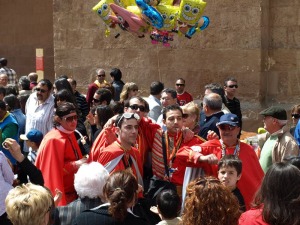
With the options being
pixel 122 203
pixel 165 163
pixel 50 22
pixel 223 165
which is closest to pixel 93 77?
pixel 50 22

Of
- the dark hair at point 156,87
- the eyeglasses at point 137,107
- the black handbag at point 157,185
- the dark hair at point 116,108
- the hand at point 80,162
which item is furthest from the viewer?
the dark hair at point 156,87

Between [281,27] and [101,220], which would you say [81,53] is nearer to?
[281,27]

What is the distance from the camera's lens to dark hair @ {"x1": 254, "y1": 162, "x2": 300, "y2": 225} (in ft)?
11.9

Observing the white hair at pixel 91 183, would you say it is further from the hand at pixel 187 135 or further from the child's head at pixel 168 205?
the hand at pixel 187 135

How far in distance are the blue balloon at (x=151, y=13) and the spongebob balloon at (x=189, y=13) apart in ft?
1.05

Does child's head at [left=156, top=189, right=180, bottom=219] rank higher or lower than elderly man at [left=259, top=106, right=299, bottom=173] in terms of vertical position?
lower

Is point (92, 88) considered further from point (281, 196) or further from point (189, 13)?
point (281, 196)

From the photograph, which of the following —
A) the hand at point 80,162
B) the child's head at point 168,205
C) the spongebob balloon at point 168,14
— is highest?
the spongebob balloon at point 168,14

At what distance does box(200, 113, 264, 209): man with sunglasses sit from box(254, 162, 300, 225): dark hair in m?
2.11

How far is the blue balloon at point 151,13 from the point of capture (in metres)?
10.0

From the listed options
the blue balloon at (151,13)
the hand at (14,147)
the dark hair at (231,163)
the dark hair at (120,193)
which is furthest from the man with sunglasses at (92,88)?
the dark hair at (120,193)

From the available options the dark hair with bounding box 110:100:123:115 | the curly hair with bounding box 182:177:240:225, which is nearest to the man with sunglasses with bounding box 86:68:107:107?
the dark hair with bounding box 110:100:123:115

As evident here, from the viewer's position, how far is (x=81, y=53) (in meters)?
15.0

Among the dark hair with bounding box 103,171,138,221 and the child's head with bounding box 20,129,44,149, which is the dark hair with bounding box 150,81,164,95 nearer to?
the child's head with bounding box 20,129,44,149
